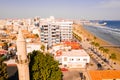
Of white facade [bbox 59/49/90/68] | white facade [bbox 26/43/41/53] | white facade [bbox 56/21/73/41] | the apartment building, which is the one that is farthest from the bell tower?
white facade [bbox 56/21/73/41]

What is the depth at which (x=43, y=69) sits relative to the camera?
35969 millimetres

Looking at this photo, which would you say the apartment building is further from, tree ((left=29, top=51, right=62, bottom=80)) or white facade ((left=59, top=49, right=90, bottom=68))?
tree ((left=29, top=51, right=62, bottom=80))

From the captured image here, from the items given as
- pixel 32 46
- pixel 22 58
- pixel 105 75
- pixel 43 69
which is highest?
pixel 22 58

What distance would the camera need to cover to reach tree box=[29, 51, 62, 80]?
1381 inches

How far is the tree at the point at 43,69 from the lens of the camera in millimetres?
35072

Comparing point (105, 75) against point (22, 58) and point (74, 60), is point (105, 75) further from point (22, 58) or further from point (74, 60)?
point (74, 60)

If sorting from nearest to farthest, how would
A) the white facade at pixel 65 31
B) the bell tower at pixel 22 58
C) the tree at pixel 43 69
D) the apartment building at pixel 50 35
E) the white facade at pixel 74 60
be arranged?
the bell tower at pixel 22 58 → the tree at pixel 43 69 → the white facade at pixel 74 60 → the apartment building at pixel 50 35 → the white facade at pixel 65 31

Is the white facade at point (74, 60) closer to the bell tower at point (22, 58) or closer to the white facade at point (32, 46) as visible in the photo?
the white facade at point (32, 46)

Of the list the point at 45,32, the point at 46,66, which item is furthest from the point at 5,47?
the point at 46,66

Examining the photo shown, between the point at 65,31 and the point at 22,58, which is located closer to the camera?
the point at 22,58

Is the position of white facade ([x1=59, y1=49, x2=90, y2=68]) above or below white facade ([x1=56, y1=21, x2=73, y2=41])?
below

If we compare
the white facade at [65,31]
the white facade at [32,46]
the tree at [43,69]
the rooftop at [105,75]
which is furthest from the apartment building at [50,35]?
the tree at [43,69]

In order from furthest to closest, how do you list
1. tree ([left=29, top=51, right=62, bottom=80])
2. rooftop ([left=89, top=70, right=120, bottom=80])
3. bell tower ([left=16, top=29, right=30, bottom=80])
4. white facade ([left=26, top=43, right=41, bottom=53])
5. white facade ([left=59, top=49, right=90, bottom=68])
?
white facade ([left=26, top=43, right=41, bottom=53]) → white facade ([left=59, top=49, right=90, bottom=68]) → rooftop ([left=89, top=70, right=120, bottom=80]) → tree ([left=29, top=51, right=62, bottom=80]) → bell tower ([left=16, top=29, right=30, bottom=80])

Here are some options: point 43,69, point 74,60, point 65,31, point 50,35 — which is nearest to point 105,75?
point 43,69
